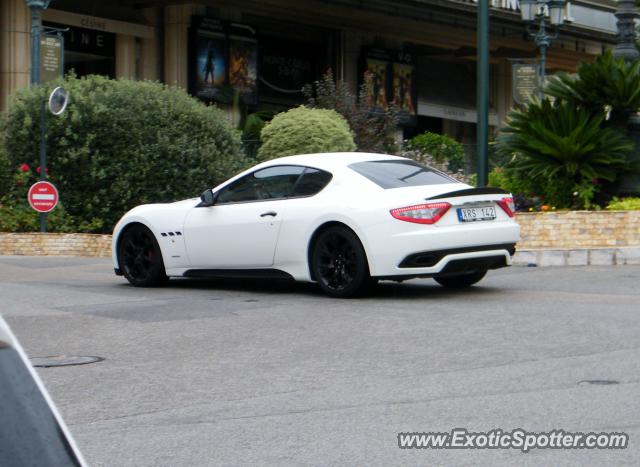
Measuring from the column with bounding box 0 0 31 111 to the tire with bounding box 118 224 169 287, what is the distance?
2005 cm

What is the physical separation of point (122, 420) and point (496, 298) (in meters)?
6.14

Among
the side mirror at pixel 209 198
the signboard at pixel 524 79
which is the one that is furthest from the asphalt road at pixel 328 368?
the signboard at pixel 524 79

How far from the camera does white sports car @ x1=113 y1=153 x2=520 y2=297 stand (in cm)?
1131

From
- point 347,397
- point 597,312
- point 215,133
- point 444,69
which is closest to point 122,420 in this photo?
point 347,397

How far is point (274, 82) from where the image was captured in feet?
139

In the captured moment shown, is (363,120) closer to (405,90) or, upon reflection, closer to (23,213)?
(23,213)

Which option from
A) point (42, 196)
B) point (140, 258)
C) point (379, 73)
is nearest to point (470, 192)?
point (140, 258)

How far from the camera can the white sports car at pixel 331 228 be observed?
1131cm

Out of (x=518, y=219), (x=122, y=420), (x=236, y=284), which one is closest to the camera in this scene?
(x=122, y=420)

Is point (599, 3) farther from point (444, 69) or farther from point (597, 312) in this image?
point (597, 312)

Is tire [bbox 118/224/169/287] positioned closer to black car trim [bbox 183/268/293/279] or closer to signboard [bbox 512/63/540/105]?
black car trim [bbox 183/268/293/279]

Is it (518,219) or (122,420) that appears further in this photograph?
(518,219)

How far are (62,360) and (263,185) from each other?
4.78 m

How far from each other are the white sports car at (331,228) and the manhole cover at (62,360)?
3.68 m
